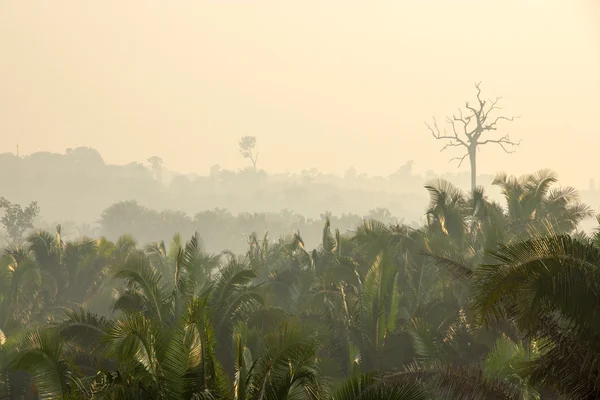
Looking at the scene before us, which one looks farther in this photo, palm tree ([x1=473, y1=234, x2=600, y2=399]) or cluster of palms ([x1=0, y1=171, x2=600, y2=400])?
cluster of palms ([x1=0, y1=171, x2=600, y2=400])

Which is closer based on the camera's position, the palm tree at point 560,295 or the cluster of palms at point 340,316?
the palm tree at point 560,295

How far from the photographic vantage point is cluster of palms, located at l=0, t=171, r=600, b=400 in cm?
875

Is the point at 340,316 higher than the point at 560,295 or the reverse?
the reverse

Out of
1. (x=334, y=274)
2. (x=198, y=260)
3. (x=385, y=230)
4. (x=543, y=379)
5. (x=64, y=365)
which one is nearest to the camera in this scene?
(x=543, y=379)

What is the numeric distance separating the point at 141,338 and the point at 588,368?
19.4ft

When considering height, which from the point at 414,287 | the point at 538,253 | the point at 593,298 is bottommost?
the point at 414,287

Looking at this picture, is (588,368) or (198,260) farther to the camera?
(198,260)

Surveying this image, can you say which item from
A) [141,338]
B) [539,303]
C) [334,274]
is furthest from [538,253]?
[334,274]

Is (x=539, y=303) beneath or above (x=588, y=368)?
above

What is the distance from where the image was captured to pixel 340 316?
19.9 meters

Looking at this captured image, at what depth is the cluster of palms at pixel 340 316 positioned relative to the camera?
8750 mm

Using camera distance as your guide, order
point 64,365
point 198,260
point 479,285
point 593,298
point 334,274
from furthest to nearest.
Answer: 1. point 334,274
2. point 198,260
3. point 64,365
4. point 479,285
5. point 593,298

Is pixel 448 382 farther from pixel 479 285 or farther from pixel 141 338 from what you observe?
pixel 141 338

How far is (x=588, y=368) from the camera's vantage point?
28.2ft
